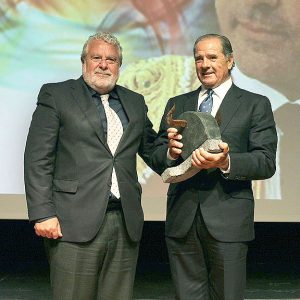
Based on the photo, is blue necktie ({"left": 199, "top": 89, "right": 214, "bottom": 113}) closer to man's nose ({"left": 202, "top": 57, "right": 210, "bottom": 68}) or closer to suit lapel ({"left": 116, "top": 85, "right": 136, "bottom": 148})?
man's nose ({"left": 202, "top": 57, "right": 210, "bottom": 68})

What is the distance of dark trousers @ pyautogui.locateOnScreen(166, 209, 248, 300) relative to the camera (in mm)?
1709

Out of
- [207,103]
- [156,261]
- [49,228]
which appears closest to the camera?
[49,228]

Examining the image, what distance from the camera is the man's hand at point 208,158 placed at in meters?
1.56

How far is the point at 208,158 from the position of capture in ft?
5.12

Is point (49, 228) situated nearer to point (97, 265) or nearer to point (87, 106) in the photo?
point (97, 265)

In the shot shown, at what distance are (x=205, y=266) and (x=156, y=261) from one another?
1.95m

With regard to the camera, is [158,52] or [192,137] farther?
[158,52]

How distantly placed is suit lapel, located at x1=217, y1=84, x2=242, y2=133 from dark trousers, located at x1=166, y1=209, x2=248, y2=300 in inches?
11.6

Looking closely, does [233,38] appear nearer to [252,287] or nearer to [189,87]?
[189,87]

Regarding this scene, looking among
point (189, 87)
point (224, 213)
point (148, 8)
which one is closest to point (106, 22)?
point (148, 8)

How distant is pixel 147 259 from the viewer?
12.1ft

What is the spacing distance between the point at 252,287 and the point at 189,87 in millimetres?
1140

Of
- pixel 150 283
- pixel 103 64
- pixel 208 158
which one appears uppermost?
pixel 103 64

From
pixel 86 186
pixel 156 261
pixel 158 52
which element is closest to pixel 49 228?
pixel 86 186
